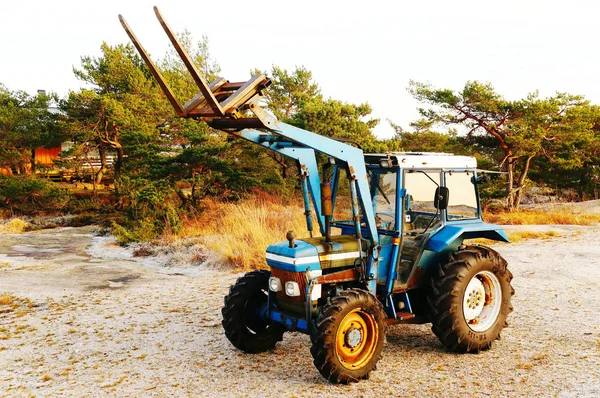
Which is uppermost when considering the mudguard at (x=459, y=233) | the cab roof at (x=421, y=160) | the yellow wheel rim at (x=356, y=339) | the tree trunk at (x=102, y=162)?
the tree trunk at (x=102, y=162)

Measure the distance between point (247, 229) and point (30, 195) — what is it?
602 inches

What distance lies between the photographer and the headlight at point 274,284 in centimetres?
546

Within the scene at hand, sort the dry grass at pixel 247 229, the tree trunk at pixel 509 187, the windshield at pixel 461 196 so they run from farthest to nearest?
the tree trunk at pixel 509 187, the dry grass at pixel 247 229, the windshield at pixel 461 196

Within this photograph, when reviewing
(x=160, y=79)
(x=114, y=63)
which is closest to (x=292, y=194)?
(x=114, y=63)

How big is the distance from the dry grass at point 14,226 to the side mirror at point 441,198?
18.1 m

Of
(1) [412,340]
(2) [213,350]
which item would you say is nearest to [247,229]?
(2) [213,350]

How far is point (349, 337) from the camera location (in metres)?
4.93

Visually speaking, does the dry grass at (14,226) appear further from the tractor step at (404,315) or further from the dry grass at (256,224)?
the tractor step at (404,315)

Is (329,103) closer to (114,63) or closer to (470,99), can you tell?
(470,99)

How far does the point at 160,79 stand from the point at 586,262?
941 centimetres

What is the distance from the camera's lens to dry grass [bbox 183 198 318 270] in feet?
37.2

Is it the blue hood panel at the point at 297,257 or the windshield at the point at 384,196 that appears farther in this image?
the windshield at the point at 384,196

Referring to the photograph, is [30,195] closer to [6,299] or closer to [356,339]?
[6,299]

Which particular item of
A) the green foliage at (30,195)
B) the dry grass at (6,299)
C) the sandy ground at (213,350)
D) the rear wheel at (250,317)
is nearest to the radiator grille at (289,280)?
the rear wheel at (250,317)
